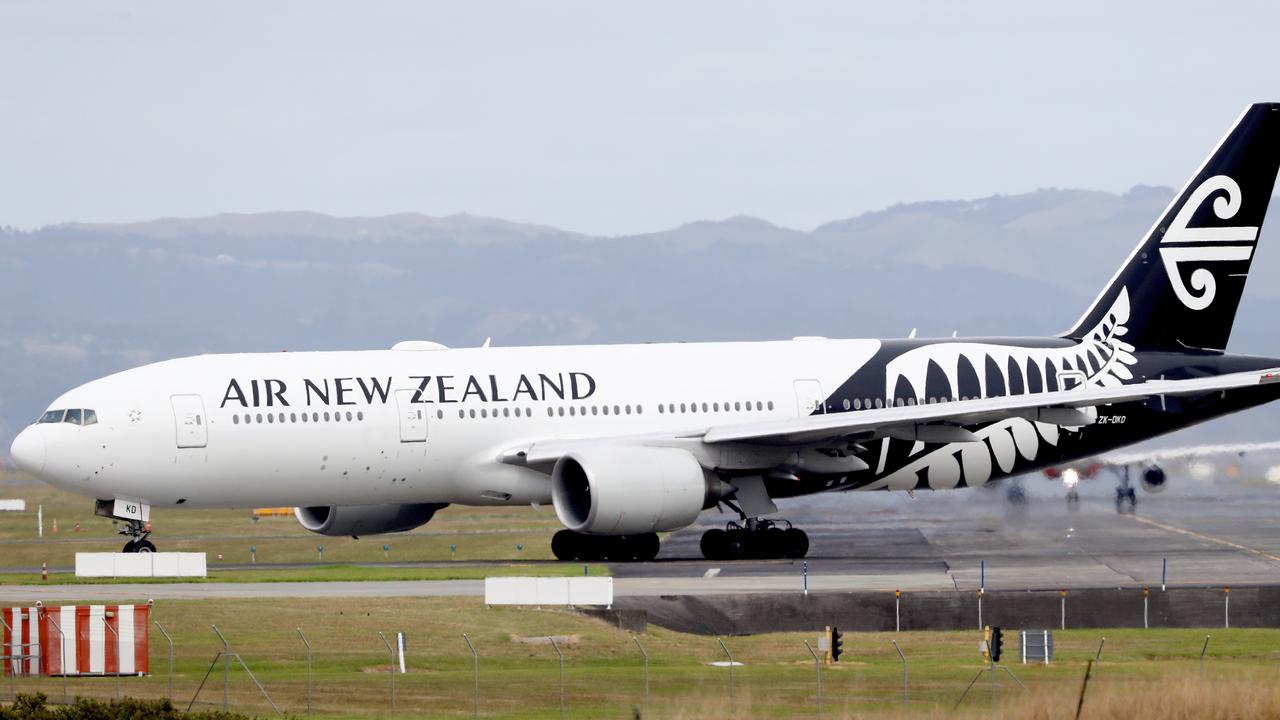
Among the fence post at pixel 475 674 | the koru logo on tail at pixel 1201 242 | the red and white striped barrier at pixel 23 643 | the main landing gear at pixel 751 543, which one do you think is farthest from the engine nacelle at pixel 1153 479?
the red and white striped barrier at pixel 23 643

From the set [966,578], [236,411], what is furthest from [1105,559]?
[236,411]

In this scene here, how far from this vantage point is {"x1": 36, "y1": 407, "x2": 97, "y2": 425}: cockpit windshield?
131ft

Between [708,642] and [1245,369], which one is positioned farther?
[1245,369]

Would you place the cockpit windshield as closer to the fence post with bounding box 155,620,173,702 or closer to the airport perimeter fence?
the fence post with bounding box 155,620,173,702

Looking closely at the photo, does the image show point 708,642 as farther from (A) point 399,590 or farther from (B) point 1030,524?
(B) point 1030,524

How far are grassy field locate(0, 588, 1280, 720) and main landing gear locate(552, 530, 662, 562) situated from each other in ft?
29.5

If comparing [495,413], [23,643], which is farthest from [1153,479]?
[23,643]

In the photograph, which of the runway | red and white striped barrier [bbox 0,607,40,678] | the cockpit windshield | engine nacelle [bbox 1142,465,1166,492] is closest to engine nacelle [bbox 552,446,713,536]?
the runway

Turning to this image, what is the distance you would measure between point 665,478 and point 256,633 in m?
10.7

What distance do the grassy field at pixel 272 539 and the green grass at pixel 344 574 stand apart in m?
4.44

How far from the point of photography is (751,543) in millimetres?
42031

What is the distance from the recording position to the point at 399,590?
3662cm

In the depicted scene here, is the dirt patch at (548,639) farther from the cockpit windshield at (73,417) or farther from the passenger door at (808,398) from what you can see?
the passenger door at (808,398)

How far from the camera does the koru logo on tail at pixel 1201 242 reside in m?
46.8
